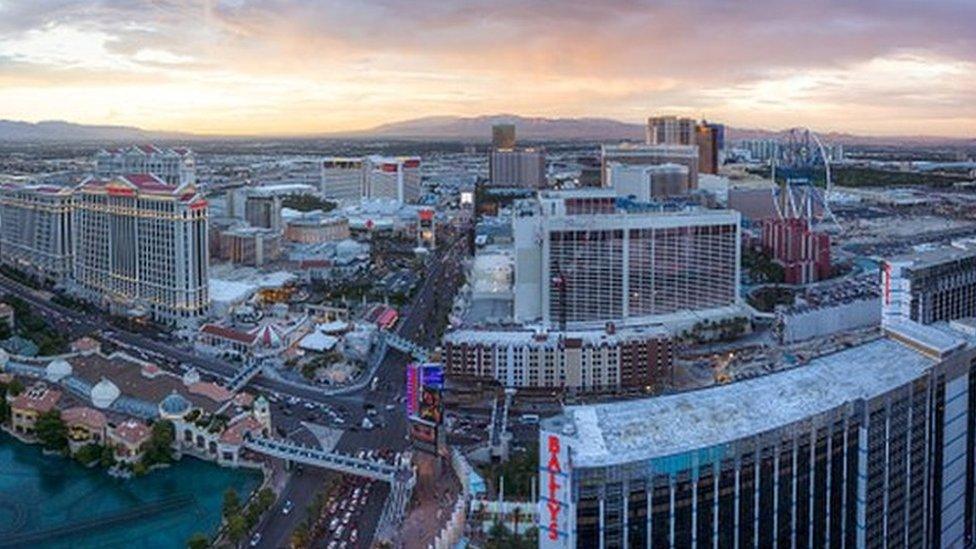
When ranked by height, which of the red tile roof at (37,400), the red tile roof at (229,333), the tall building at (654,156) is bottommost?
the red tile roof at (37,400)

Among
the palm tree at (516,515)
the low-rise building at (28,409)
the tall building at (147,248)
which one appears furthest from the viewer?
the tall building at (147,248)

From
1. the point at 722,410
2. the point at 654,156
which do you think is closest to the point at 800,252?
the point at 654,156

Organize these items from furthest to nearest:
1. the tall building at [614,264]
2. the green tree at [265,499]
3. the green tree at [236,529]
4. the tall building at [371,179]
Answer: the tall building at [371,179], the tall building at [614,264], the green tree at [265,499], the green tree at [236,529]

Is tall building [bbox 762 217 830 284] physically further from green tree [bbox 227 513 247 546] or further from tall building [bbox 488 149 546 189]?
tall building [bbox 488 149 546 189]

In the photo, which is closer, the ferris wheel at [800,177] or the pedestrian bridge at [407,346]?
the pedestrian bridge at [407,346]

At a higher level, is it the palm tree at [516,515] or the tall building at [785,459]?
the tall building at [785,459]

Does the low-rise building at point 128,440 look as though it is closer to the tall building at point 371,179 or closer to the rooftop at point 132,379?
the rooftop at point 132,379

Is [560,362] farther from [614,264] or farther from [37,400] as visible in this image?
[37,400]

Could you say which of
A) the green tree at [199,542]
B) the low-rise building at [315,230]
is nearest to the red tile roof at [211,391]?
the green tree at [199,542]
